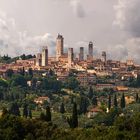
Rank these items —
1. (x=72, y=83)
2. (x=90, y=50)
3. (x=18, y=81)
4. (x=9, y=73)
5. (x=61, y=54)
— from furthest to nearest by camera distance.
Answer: (x=90, y=50) < (x=61, y=54) < (x=9, y=73) < (x=72, y=83) < (x=18, y=81)

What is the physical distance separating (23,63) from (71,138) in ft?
349

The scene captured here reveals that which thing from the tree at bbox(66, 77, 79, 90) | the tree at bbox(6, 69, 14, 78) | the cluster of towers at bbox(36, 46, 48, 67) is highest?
the cluster of towers at bbox(36, 46, 48, 67)

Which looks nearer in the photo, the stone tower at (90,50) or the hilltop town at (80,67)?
the hilltop town at (80,67)

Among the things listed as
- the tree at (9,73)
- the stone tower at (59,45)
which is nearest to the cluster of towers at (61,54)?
the stone tower at (59,45)

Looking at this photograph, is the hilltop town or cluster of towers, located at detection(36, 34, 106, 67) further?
Answer: cluster of towers, located at detection(36, 34, 106, 67)

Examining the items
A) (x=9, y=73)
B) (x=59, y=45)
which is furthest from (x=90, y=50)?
(x=9, y=73)

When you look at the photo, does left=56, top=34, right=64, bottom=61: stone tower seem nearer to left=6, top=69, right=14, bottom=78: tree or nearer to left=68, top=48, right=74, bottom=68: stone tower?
left=68, top=48, right=74, bottom=68: stone tower

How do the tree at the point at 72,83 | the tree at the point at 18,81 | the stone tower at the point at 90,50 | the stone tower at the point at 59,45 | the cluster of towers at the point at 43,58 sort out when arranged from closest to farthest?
1. the tree at the point at 18,81
2. the tree at the point at 72,83
3. the cluster of towers at the point at 43,58
4. the stone tower at the point at 59,45
5. the stone tower at the point at 90,50

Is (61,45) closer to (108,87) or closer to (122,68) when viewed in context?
(122,68)

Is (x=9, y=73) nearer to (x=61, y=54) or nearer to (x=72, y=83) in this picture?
(x=72, y=83)

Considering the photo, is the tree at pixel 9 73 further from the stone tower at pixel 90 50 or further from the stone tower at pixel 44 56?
the stone tower at pixel 90 50

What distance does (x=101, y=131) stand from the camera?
52.0m

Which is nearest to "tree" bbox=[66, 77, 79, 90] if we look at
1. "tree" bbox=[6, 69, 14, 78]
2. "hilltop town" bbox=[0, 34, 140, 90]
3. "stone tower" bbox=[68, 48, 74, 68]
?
"hilltop town" bbox=[0, 34, 140, 90]

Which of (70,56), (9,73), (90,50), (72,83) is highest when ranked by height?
(90,50)
